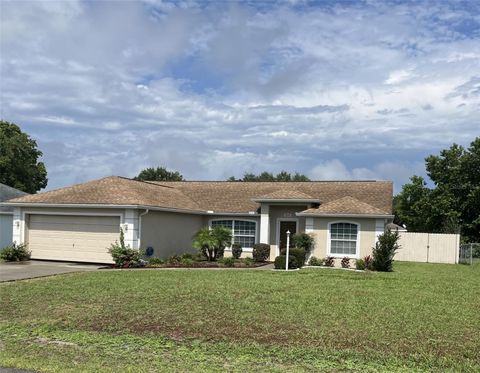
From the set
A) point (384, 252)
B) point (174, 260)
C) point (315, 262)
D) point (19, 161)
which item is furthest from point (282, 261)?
point (19, 161)

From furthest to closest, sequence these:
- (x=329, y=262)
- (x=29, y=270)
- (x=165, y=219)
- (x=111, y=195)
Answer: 1. (x=165, y=219)
2. (x=329, y=262)
3. (x=111, y=195)
4. (x=29, y=270)

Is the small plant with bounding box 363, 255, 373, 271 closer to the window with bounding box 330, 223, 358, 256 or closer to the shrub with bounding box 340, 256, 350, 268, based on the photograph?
the shrub with bounding box 340, 256, 350, 268

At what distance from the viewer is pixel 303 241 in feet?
82.9

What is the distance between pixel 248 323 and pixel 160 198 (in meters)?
17.5

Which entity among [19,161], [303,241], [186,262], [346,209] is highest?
[19,161]

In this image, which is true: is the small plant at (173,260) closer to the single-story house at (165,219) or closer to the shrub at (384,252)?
the single-story house at (165,219)

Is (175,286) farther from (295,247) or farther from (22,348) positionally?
(295,247)

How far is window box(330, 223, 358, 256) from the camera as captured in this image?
83.0ft

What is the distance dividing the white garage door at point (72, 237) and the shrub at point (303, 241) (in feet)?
27.4

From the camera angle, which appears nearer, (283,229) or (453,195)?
(283,229)

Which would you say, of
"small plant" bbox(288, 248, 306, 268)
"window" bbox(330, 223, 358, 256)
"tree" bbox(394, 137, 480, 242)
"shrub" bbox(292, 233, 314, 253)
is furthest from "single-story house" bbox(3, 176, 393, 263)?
"tree" bbox(394, 137, 480, 242)

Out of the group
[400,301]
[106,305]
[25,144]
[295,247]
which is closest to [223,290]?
[106,305]

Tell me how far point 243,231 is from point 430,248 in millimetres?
13199

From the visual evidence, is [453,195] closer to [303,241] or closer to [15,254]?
Answer: [303,241]
